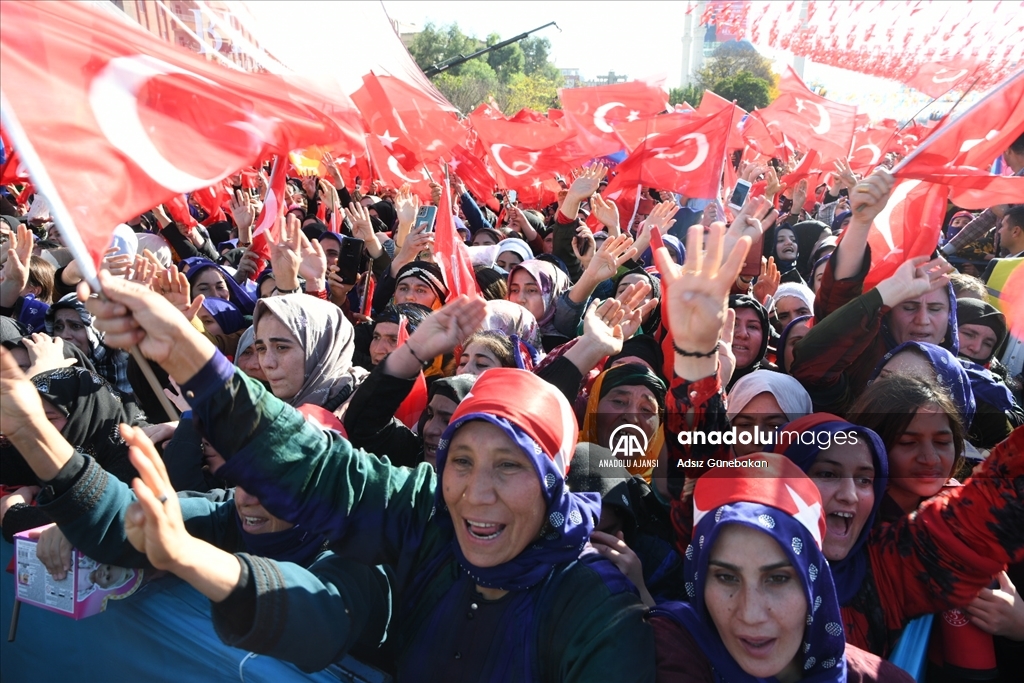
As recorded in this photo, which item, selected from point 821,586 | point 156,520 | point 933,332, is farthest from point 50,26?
point 933,332

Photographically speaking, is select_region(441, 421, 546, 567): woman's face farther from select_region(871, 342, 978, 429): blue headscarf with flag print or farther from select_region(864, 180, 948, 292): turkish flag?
select_region(864, 180, 948, 292): turkish flag

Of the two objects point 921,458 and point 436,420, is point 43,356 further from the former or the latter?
point 921,458

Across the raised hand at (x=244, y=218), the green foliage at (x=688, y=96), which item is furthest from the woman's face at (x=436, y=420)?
the green foliage at (x=688, y=96)

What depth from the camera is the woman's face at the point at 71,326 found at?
3.78 metres

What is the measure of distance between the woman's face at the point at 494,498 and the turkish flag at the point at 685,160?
4450mm

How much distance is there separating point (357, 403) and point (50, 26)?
1.25m

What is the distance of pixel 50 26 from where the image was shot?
66.4 inches

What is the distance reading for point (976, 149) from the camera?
285 centimetres

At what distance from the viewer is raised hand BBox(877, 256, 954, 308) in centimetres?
259

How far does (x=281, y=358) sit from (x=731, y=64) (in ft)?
152

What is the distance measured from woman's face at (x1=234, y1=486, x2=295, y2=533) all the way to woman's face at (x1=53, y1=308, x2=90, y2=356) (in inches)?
99.4

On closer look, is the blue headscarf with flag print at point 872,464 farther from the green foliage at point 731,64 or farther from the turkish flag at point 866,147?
the green foliage at point 731,64

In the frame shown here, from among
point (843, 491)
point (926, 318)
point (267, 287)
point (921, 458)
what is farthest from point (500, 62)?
point (843, 491)

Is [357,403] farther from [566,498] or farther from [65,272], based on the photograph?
[65,272]
